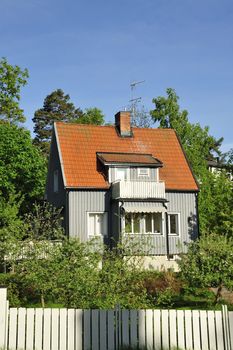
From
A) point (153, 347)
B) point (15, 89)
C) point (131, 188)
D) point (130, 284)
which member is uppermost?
point (15, 89)

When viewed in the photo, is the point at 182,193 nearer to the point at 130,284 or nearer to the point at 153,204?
the point at 153,204

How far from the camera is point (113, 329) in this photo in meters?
11.4

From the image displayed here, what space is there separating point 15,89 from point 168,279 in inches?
541

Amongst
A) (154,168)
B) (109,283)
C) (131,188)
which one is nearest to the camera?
(109,283)

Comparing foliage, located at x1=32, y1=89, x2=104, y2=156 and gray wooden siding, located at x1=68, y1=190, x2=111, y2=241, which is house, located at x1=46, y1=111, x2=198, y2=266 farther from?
foliage, located at x1=32, y1=89, x2=104, y2=156

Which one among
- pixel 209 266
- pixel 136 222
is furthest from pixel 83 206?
pixel 209 266

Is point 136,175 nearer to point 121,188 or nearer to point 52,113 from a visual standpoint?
point 121,188

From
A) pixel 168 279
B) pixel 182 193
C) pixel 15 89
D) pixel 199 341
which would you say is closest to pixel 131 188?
pixel 182 193

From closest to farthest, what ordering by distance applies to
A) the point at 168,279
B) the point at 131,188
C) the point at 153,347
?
the point at 153,347
the point at 168,279
the point at 131,188

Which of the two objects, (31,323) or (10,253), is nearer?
(31,323)

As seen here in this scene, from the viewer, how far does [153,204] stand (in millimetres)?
32406

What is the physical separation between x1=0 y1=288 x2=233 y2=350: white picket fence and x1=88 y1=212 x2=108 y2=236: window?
20.4 m

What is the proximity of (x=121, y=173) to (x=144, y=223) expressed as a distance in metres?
3.85

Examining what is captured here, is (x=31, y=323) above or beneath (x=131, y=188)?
beneath
